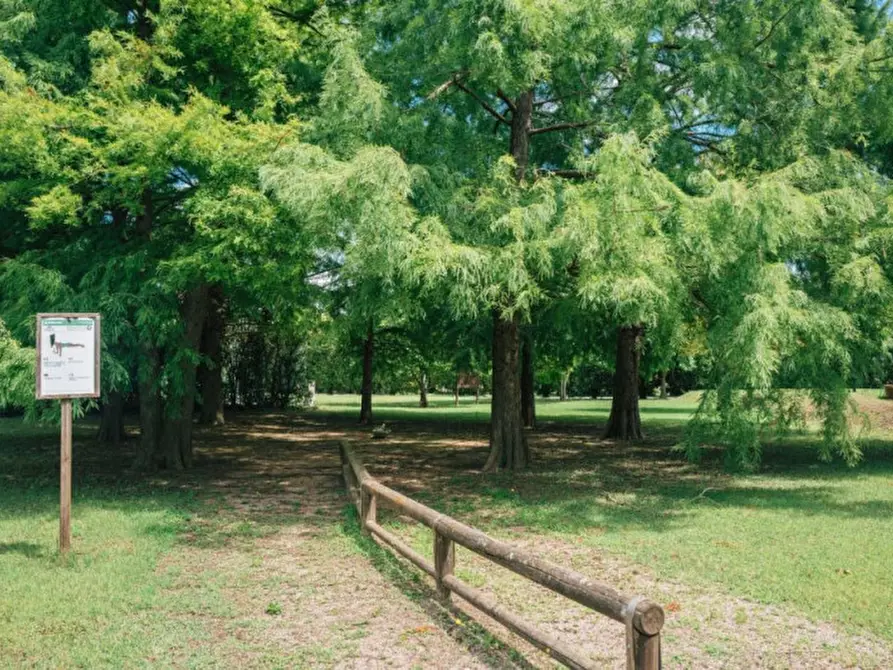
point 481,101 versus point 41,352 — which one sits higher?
point 481,101

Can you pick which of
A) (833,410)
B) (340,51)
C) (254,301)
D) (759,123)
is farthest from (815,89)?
(254,301)

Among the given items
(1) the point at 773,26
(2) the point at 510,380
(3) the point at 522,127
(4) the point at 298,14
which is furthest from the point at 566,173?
(4) the point at 298,14

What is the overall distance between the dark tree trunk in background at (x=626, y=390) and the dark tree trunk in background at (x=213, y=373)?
1118 centimetres

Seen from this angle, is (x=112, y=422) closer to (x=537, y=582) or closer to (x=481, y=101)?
(x=481, y=101)

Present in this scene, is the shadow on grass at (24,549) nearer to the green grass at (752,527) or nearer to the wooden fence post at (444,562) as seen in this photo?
the wooden fence post at (444,562)

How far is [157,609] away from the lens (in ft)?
20.0

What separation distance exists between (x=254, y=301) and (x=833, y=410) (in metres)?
10.6

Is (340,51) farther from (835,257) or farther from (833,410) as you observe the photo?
(833,410)

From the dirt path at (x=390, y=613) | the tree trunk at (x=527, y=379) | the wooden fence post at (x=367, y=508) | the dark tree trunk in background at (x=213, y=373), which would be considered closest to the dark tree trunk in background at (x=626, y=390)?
the tree trunk at (x=527, y=379)

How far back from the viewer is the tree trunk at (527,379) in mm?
20234

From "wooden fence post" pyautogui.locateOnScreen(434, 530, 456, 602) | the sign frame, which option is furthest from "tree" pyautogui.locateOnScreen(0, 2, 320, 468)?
"wooden fence post" pyautogui.locateOnScreen(434, 530, 456, 602)

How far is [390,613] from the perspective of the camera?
19.7ft

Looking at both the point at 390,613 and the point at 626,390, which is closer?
the point at 390,613

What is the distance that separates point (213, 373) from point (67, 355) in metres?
19.6
